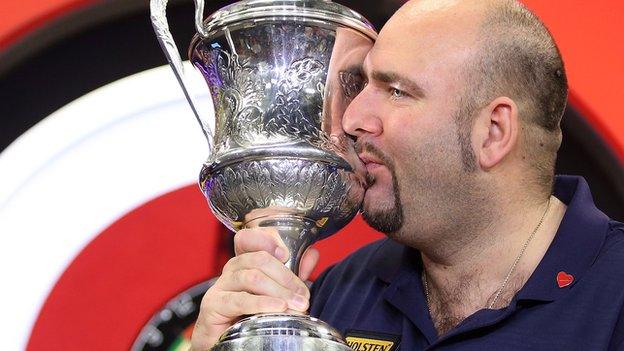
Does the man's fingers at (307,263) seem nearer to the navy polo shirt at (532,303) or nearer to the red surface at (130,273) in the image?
the navy polo shirt at (532,303)

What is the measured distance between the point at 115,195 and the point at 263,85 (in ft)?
1.93

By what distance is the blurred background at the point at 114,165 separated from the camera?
1712 mm

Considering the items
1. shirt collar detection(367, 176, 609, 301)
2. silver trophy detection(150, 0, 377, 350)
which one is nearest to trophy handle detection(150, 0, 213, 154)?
silver trophy detection(150, 0, 377, 350)

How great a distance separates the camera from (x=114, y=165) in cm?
180

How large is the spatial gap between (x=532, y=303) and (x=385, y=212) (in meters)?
0.26

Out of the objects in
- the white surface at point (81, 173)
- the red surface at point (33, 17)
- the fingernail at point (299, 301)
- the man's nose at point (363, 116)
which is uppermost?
the red surface at point (33, 17)

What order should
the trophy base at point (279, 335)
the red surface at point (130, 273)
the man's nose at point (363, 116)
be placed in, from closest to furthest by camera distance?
1. the trophy base at point (279, 335)
2. the man's nose at point (363, 116)
3. the red surface at point (130, 273)

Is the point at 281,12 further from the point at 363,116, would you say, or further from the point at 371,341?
the point at 371,341

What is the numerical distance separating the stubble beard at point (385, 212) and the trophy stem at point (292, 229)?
0.15 metres

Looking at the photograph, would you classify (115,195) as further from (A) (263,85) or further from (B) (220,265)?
(A) (263,85)

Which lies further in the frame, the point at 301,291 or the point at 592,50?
the point at 592,50

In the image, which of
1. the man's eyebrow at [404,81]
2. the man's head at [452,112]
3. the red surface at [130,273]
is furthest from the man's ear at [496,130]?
the red surface at [130,273]

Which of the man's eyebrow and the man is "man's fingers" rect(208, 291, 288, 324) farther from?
the man's eyebrow

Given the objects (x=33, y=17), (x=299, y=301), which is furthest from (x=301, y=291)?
(x=33, y=17)
